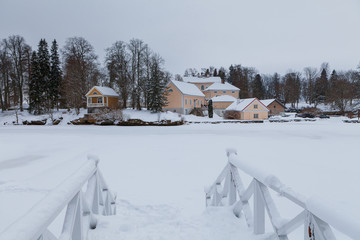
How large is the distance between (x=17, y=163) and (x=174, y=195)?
26.8 ft

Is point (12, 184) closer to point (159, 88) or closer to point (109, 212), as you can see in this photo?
point (109, 212)

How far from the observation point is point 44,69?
1658 inches

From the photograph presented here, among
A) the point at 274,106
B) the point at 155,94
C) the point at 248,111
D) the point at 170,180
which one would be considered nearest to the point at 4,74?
the point at 155,94

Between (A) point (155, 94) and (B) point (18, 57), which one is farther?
(B) point (18, 57)

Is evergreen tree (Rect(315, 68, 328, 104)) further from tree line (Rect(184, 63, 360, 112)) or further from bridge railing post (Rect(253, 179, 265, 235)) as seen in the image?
bridge railing post (Rect(253, 179, 265, 235))

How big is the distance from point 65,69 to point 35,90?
710 centimetres

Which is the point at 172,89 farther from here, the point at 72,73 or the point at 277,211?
the point at 277,211

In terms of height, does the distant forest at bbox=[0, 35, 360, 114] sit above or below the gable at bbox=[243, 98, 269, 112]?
above

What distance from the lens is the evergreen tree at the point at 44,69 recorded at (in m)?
41.1

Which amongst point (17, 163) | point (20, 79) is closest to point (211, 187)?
point (17, 163)

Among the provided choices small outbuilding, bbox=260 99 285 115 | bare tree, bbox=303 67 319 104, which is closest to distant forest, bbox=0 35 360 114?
small outbuilding, bbox=260 99 285 115

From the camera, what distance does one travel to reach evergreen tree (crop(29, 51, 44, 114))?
40375 mm

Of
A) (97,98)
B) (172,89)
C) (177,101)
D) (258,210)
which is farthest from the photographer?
(172,89)

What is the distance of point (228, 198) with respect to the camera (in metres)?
3.86
